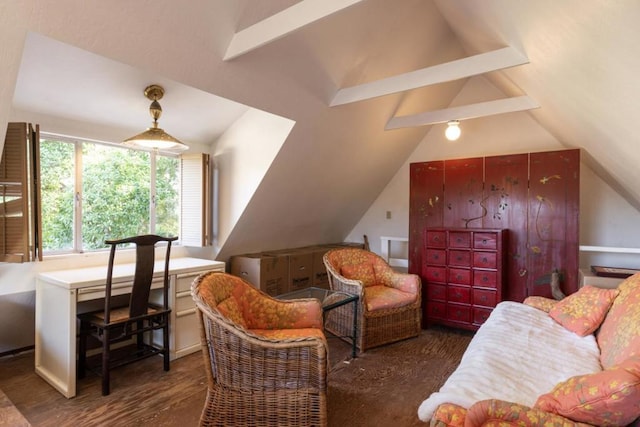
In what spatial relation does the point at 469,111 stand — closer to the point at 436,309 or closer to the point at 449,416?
the point at 436,309

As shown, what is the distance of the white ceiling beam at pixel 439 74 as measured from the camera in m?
2.28

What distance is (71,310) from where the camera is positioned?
2.18 meters

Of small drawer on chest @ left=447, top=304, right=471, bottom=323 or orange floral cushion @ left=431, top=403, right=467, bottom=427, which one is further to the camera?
small drawer on chest @ left=447, top=304, right=471, bottom=323

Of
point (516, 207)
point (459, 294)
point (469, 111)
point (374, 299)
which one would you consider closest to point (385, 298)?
point (374, 299)

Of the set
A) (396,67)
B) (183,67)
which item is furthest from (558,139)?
(183,67)

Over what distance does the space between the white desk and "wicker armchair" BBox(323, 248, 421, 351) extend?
1.34 m

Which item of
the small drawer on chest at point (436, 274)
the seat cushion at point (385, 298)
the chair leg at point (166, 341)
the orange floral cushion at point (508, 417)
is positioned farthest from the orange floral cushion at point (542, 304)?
the chair leg at point (166, 341)

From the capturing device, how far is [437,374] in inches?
101

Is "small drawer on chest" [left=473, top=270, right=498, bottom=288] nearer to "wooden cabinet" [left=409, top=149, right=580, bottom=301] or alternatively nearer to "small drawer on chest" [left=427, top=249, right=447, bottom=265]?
"wooden cabinet" [left=409, top=149, right=580, bottom=301]

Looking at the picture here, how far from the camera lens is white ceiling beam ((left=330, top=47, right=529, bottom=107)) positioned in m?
2.28

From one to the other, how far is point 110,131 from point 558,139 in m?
4.84

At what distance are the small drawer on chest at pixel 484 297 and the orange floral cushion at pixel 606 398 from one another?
2.18 metres

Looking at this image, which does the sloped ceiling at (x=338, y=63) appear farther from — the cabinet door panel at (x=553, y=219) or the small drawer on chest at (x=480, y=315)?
the small drawer on chest at (x=480, y=315)

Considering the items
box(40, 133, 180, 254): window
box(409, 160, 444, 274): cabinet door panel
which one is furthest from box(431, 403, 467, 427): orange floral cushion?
box(40, 133, 180, 254): window
